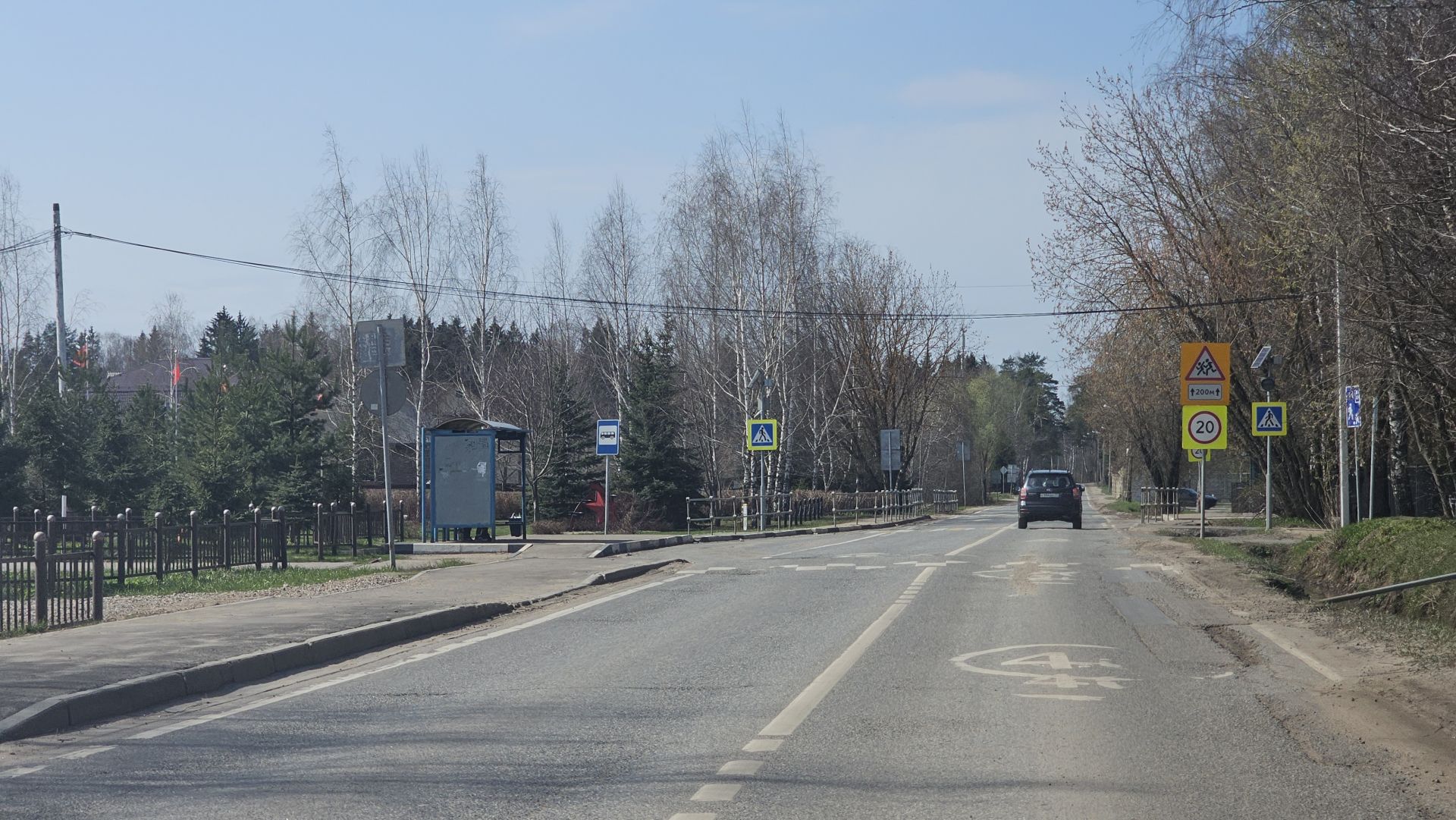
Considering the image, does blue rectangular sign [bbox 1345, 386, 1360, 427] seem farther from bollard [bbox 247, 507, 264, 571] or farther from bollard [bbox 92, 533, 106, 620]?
bollard [bbox 247, 507, 264, 571]

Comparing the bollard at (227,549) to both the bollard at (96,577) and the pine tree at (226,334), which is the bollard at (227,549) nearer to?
the bollard at (96,577)

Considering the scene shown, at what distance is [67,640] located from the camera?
444 inches

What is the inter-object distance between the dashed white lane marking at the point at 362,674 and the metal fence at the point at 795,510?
22.4 meters

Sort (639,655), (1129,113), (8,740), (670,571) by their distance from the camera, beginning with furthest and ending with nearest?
(1129,113) → (670,571) → (639,655) → (8,740)

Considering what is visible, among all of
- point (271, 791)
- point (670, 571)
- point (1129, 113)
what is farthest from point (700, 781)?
point (1129, 113)

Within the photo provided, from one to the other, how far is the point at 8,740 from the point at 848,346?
182 ft

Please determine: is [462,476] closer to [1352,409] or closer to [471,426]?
[471,426]

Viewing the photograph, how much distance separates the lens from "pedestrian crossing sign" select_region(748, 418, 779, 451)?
3584 centimetres

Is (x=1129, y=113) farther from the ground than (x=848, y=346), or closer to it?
farther from the ground

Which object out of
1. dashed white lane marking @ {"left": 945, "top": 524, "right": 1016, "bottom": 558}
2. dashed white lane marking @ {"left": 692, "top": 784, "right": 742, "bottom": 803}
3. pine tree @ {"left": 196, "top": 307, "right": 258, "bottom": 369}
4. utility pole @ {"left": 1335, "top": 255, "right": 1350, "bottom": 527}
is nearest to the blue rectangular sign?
utility pole @ {"left": 1335, "top": 255, "right": 1350, "bottom": 527}

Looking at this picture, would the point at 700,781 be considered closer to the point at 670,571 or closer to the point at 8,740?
the point at 8,740

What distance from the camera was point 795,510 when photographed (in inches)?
1740

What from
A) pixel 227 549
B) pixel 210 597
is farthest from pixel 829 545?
pixel 210 597

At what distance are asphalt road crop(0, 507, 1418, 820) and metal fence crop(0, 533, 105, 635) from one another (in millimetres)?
3993
